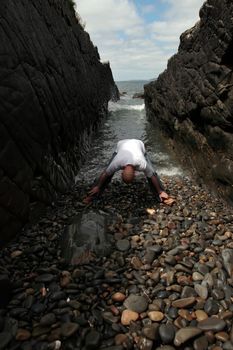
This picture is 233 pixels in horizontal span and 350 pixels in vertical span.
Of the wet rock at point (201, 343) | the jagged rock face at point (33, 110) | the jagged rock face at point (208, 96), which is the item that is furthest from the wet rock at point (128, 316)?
the jagged rock face at point (208, 96)

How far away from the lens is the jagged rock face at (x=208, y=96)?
265 inches

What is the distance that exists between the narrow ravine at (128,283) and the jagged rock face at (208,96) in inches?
58.8

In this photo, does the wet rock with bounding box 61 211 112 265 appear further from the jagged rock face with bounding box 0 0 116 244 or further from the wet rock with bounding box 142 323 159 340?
the wet rock with bounding box 142 323 159 340

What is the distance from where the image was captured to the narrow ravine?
3.55 m

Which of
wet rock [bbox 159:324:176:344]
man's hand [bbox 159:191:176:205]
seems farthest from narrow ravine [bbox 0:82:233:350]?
man's hand [bbox 159:191:176:205]

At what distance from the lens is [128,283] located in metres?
4.42

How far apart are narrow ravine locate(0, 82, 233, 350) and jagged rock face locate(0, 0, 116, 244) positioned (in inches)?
27.7

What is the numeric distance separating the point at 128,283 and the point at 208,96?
5.35 m

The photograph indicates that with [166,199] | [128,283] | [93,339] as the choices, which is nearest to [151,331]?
[93,339]

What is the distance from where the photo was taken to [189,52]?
31.8ft

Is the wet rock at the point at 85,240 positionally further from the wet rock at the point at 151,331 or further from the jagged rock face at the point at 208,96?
the jagged rock face at the point at 208,96

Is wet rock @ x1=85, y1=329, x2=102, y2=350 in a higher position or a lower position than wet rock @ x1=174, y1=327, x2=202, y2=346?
higher

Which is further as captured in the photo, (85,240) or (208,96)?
(208,96)

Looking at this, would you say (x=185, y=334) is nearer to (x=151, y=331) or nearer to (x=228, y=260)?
(x=151, y=331)
